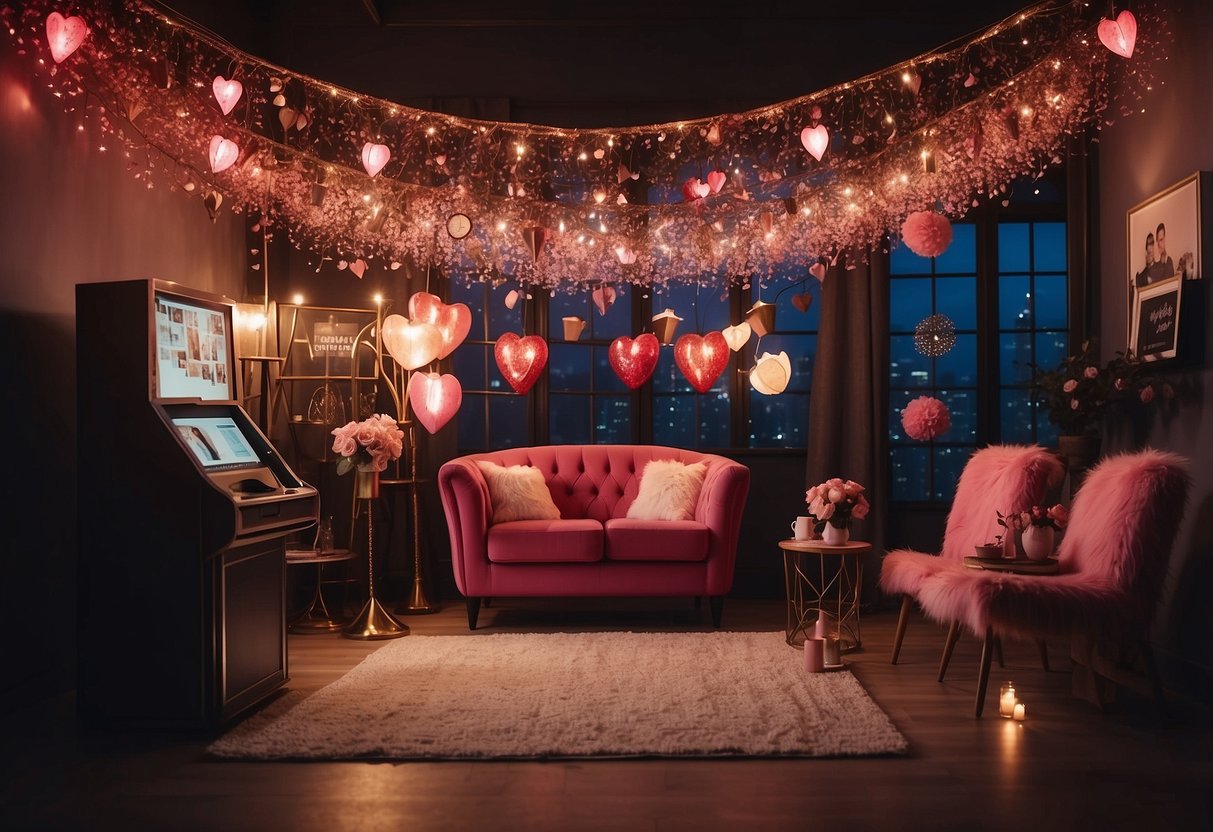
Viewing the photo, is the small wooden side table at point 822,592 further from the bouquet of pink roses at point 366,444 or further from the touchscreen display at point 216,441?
the touchscreen display at point 216,441

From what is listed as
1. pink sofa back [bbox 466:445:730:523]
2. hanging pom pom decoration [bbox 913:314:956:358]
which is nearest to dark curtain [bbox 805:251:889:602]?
hanging pom pom decoration [bbox 913:314:956:358]

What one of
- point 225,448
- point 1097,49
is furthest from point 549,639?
point 1097,49

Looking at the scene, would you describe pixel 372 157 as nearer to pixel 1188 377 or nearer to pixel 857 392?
pixel 857 392

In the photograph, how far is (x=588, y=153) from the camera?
625 cm

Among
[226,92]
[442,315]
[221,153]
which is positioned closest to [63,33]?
[226,92]

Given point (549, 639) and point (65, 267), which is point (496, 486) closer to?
point (549, 639)

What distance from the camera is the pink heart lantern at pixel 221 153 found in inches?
172

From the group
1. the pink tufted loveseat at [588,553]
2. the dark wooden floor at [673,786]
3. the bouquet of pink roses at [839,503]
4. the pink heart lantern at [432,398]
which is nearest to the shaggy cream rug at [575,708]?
the dark wooden floor at [673,786]

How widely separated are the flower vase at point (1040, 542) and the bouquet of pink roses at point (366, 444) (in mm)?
3074

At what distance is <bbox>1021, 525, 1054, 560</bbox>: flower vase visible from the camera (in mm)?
3996

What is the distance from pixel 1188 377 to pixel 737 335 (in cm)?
268

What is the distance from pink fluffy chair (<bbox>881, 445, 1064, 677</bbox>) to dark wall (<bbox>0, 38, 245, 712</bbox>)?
3024mm

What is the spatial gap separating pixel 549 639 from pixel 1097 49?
3571 mm

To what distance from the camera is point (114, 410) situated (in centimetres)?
351
